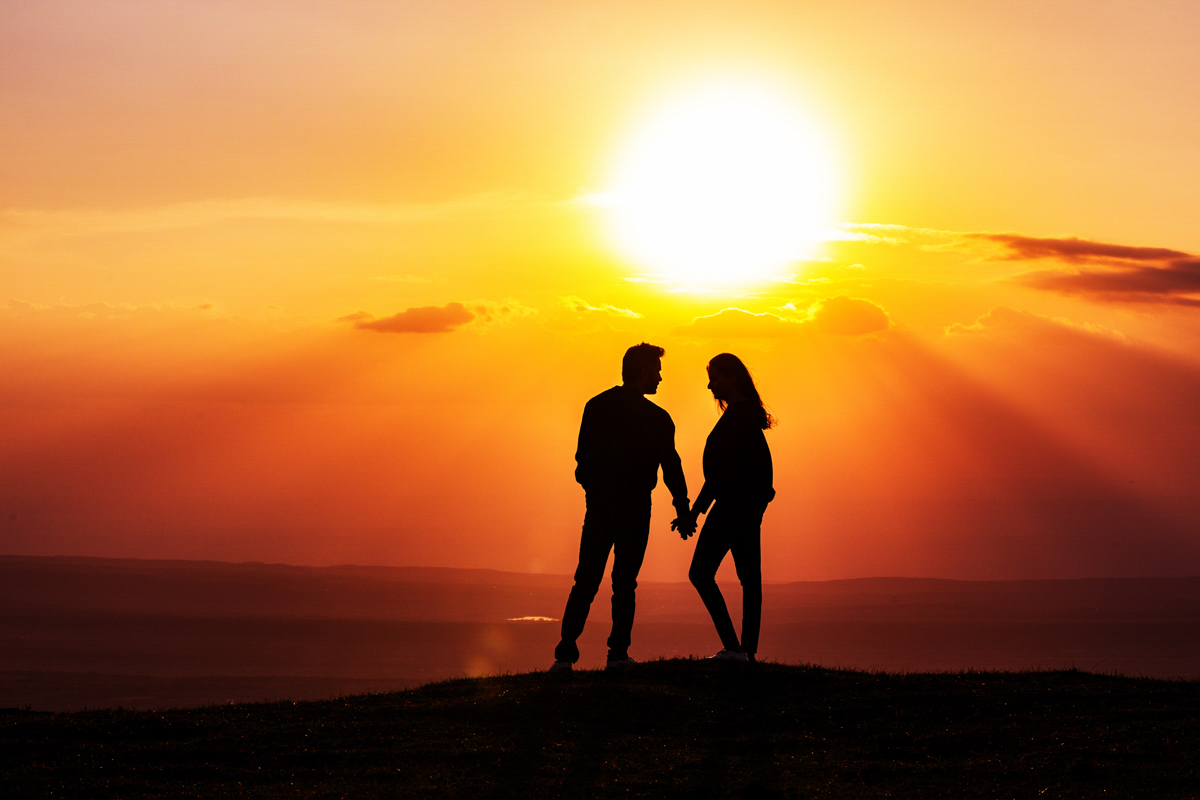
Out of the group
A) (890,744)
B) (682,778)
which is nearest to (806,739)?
(890,744)

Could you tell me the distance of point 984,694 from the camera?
12.0 m

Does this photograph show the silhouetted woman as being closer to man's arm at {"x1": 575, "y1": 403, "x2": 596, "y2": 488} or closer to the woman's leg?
the woman's leg

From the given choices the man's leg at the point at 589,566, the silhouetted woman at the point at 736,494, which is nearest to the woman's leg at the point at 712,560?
the silhouetted woman at the point at 736,494

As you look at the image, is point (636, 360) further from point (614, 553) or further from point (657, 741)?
point (657, 741)

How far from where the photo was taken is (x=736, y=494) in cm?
1284

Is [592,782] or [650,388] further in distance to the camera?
[650,388]

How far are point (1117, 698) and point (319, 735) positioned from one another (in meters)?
8.13

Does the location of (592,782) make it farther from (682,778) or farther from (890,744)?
(890,744)

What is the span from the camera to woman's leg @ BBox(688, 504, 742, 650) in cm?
1273

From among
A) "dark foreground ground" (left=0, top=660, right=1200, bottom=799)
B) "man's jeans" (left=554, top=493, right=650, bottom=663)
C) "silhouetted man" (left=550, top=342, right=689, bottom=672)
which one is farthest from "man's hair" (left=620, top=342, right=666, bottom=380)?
"dark foreground ground" (left=0, top=660, right=1200, bottom=799)

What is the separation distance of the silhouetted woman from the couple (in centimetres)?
1

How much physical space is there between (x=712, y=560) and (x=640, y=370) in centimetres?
230

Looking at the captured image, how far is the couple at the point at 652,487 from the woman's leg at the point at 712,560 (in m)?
0.01

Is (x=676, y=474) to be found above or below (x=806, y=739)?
above
